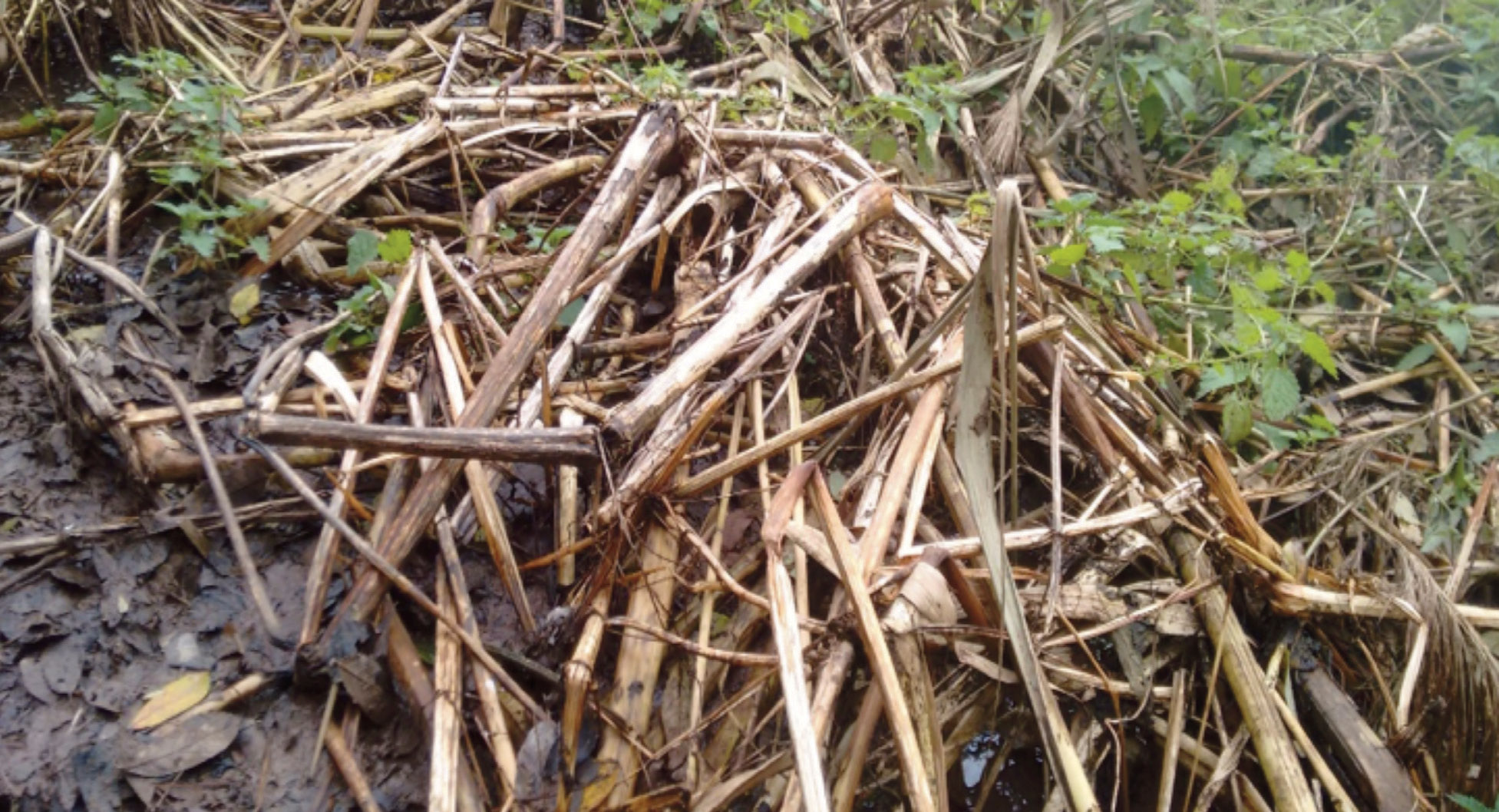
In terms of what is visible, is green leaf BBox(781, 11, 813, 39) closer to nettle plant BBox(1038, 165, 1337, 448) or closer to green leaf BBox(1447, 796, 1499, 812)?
nettle plant BBox(1038, 165, 1337, 448)

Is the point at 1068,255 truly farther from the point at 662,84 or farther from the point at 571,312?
the point at 662,84

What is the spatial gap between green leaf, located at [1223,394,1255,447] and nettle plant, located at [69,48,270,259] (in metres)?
2.48

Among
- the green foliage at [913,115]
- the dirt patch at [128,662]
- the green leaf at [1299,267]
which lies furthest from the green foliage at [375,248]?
the green leaf at [1299,267]

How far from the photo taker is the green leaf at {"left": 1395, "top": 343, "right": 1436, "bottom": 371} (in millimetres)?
2943

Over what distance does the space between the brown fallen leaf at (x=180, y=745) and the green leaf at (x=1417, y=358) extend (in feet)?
10.7

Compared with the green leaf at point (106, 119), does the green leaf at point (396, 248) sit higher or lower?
lower

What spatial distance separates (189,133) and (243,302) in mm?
603

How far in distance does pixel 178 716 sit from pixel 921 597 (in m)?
1.37

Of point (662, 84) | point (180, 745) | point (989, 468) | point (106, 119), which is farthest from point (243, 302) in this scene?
point (989, 468)

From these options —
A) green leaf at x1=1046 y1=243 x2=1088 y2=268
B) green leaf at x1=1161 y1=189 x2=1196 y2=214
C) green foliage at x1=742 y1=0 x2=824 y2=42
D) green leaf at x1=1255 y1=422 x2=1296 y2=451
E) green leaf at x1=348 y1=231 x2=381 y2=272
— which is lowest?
green leaf at x1=1255 y1=422 x2=1296 y2=451

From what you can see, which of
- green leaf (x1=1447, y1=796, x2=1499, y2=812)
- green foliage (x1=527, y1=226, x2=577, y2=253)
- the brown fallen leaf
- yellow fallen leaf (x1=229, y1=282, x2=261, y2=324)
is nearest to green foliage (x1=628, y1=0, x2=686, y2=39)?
green foliage (x1=527, y1=226, x2=577, y2=253)

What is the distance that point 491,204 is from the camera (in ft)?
8.60

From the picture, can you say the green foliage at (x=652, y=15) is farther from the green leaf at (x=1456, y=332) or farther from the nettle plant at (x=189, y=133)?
the green leaf at (x=1456, y=332)

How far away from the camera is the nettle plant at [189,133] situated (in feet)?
8.32
